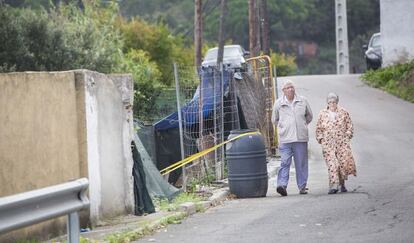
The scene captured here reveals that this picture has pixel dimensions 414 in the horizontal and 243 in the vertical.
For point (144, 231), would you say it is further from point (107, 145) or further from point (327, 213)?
point (327, 213)

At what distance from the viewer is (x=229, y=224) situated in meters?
11.6

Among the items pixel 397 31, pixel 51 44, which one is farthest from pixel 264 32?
pixel 397 31

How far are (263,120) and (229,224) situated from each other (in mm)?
10078

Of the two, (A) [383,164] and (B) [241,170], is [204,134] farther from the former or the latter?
(A) [383,164]

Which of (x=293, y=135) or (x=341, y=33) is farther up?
(x=341, y=33)

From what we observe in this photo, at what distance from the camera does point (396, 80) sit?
119ft

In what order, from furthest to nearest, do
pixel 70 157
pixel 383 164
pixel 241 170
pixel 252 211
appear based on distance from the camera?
pixel 383 164 < pixel 241 170 < pixel 252 211 < pixel 70 157

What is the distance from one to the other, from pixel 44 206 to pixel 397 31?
115 ft

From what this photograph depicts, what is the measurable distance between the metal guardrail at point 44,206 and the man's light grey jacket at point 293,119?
7347mm

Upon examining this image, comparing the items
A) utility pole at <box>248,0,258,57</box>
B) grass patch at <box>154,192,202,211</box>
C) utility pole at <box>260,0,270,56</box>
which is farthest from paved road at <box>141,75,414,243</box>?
utility pole at <box>260,0,270,56</box>

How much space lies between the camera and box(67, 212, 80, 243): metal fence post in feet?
26.9

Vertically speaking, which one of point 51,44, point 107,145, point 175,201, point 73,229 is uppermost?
point 51,44

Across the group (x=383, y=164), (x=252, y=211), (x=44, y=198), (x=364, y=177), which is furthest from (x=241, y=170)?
(x=44, y=198)

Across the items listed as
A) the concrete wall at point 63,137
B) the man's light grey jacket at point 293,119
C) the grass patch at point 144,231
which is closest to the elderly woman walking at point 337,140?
the man's light grey jacket at point 293,119
